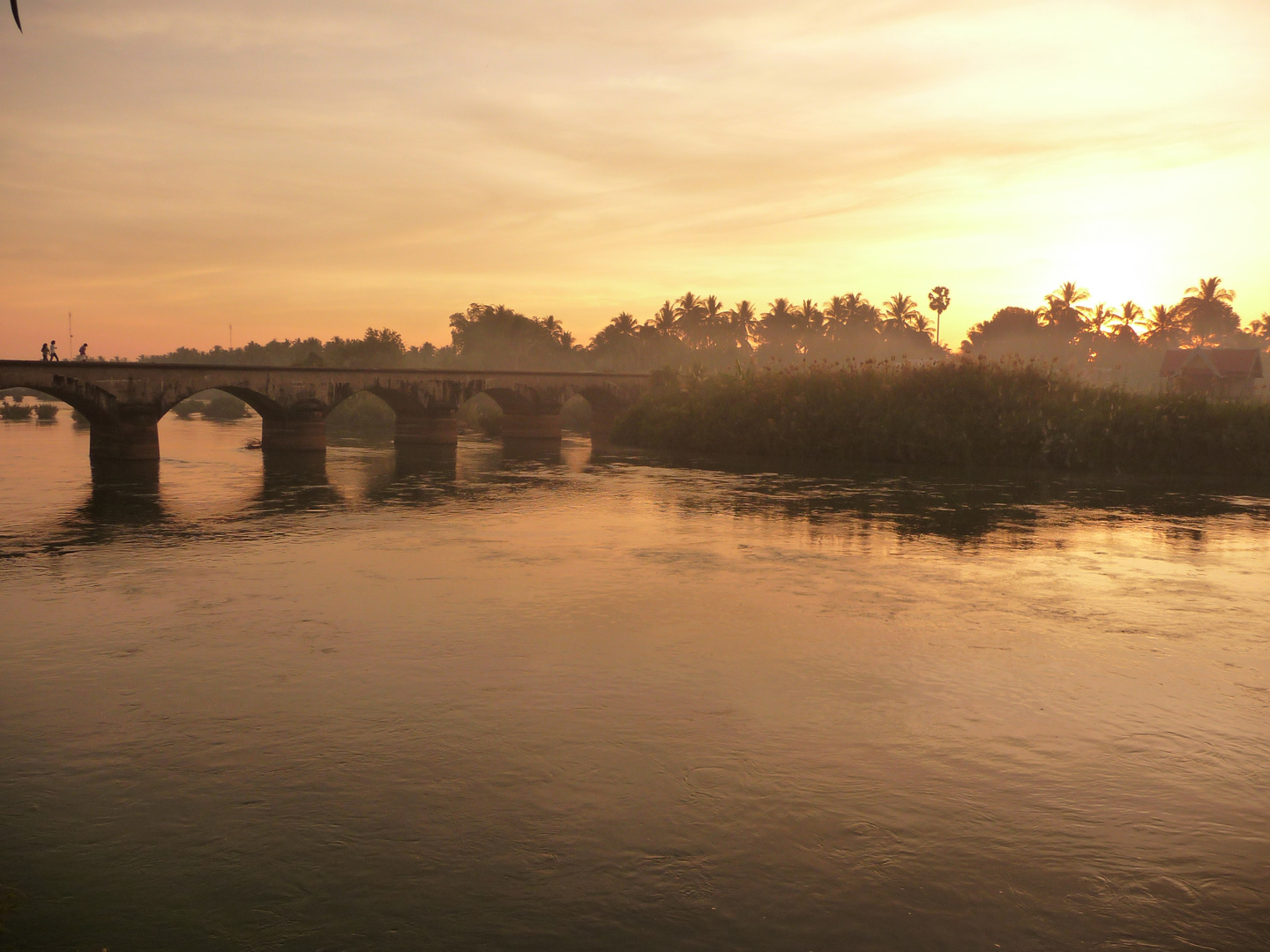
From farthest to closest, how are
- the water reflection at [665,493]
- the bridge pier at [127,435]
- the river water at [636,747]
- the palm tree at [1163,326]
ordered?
the palm tree at [1163,326]
the bridge pier at [127,435]
the water reflection at [665,493]
the river water at [636,747]

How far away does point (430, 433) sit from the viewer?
246 feet

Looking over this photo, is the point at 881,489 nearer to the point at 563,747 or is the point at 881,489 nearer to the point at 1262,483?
the point at 1262,483

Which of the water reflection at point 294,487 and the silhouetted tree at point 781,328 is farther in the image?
the silhouetted tree at point 781,328

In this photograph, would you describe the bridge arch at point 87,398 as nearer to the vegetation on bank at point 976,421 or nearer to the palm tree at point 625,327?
the vegetation on bank at point 976,421

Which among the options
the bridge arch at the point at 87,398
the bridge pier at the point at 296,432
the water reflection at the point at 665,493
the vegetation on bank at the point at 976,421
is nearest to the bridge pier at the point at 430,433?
the bridge pier at the point at 296,432

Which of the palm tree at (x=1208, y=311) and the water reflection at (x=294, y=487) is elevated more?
the palm tree at (x=1208, y=311)

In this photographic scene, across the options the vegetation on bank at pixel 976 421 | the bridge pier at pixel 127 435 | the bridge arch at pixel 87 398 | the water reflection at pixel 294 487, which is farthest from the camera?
the bridge pier at pixel 127 435

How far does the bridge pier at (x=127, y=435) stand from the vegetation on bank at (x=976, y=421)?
3311 centimetres

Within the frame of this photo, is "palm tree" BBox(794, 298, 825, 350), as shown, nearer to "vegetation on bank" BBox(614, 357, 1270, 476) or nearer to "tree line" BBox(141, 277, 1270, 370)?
"tree line" BBox(141, 277, 1270, 370)

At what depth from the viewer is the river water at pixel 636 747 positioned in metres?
8.62

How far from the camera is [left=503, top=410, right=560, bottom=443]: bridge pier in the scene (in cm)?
8444

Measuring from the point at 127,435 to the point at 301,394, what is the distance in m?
12.2

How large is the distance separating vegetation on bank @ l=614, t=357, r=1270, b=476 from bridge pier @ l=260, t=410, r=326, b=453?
83.8 feet

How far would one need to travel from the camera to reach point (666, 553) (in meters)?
27.3
